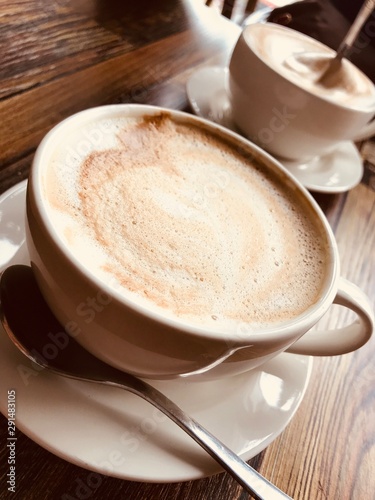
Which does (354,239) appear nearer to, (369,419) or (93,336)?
(369,419)

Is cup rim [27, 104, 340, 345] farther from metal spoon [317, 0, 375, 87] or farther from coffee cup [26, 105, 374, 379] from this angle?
metal spoon [317, 0, 375, 87]

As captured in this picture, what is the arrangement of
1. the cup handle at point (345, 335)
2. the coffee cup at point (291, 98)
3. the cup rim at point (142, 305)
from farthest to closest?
the coffee cup at point (291, 98) → the cup handle at point (345, 335) → the cup rim at point (142, 305)

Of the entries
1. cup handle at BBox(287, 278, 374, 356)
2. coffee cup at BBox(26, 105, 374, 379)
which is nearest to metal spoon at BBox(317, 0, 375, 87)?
coffee cup at BBox(26, 105, 374, 379)

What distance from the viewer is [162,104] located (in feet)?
3.24

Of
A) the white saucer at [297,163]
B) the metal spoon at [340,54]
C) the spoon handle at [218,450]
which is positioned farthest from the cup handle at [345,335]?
the metal spoon at [340,54]

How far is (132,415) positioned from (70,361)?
85 mm

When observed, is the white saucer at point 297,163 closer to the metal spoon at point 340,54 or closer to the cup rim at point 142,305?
the metal spoon at point 340,54

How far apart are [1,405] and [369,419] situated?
1.56ft

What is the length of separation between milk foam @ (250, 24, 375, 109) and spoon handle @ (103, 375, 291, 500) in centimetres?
71

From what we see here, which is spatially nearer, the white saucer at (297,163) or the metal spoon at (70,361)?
the metal spoon at (70,361)

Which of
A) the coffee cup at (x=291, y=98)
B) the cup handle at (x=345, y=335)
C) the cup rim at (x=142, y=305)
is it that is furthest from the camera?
the coffee cup at (x=291, y=98)

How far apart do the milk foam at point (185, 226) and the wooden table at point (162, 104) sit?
157 mm

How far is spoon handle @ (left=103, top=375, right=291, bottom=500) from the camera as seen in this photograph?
1.50ft

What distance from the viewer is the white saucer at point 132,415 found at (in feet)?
1.42
